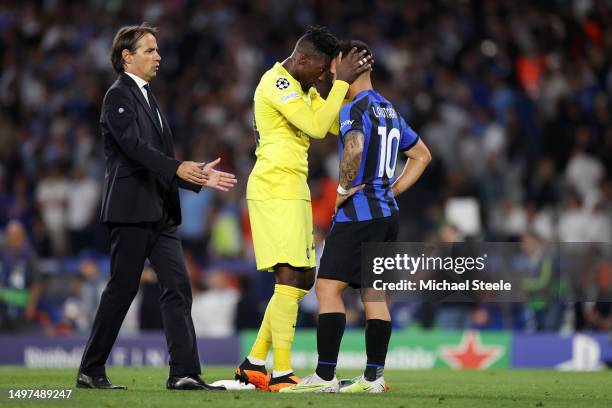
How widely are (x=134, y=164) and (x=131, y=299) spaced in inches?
35.2

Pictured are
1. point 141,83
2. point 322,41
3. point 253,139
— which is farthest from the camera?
point 253,139

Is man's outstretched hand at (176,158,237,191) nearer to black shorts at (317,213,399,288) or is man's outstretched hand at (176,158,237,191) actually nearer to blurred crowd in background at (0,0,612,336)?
black shorts at (317,213,399,288)

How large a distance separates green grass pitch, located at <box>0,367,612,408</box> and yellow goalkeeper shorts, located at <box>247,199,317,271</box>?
901 millimetres

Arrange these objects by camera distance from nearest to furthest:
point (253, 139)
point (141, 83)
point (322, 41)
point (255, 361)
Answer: point (322, 41), point (141, 83), point (255, 361), point (253, 139)

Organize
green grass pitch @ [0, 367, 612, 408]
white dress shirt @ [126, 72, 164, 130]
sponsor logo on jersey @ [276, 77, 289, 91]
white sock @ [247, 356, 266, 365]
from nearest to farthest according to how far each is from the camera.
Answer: green grass pitch @ [0, 367, 612, 408]
sponsor logo on jersey @ [276, 77, 289, 91]
white dress shirt @ [126, 72, 164, 130]
white sock @ [247, 356, 266, 365]

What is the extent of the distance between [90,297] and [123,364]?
4.94ft

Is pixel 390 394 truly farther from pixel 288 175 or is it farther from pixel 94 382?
pixel 94 382

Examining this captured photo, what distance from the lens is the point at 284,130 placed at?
7.90 meters

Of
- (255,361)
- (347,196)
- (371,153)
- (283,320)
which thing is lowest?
(255,361)

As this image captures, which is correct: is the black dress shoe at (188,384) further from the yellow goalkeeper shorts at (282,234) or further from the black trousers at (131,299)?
the yellow goalkeeper shorts at (282,234)

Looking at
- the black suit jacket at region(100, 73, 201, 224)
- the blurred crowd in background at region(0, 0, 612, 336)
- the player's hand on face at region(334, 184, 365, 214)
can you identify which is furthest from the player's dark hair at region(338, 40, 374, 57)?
the blurred crowd in background at region(0, 0, 612, 336)

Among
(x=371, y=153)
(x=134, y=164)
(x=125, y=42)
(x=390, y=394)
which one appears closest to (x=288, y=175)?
(x=371, y=153)

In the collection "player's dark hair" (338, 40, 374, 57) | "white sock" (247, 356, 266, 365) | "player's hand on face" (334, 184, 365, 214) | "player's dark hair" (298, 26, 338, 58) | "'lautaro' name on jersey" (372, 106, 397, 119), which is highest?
"player's dark hair" (298, 26, 338, 58)

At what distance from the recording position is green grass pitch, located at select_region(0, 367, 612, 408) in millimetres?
6828
